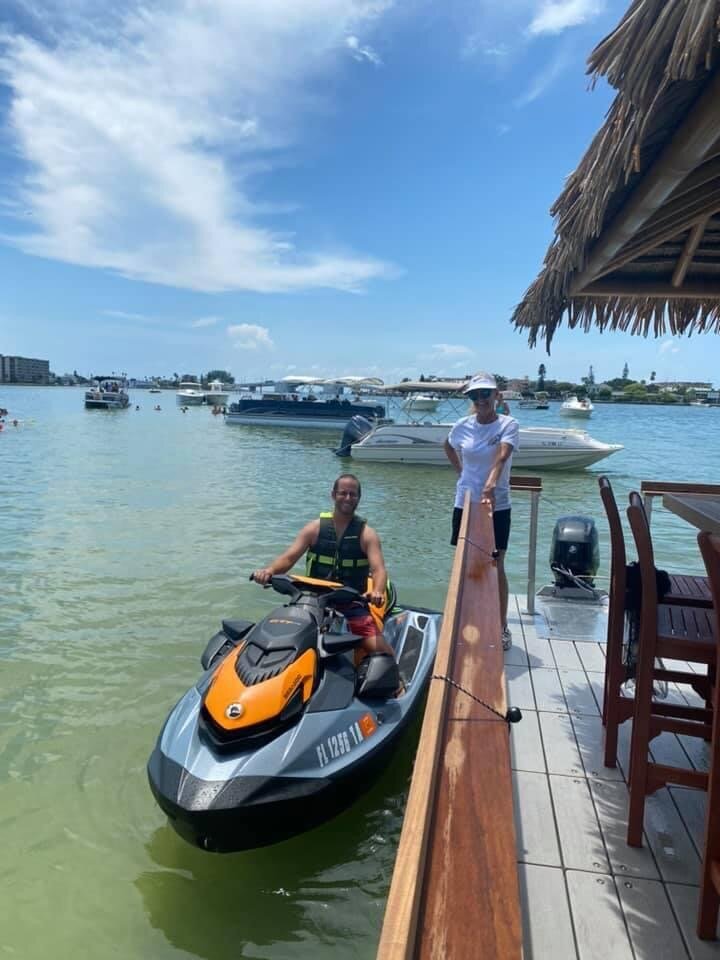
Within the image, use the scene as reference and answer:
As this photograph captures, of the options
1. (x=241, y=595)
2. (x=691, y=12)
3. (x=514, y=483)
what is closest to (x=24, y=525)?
(x=241, y=595)

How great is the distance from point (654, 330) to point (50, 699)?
547 cm

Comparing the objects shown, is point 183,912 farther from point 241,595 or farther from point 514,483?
point 241,595

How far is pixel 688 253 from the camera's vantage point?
3938 mm

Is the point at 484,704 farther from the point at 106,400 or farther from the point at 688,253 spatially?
the point at 106,400

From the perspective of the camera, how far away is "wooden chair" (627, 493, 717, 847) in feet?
7.32

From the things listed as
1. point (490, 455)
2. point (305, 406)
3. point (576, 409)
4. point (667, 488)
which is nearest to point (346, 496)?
point (490, 455)

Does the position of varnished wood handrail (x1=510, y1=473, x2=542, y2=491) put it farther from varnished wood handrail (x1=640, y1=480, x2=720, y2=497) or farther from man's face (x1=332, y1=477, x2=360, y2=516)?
man's face (x1=332, y1=477, x2=360, y2=516)

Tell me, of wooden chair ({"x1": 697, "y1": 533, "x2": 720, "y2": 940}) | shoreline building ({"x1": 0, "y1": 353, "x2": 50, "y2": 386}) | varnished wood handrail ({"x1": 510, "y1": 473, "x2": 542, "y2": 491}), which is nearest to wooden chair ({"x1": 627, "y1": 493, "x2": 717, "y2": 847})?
wooden chair ({"x1": 697, "y1": 533, "x2": 720, "y2": 940})

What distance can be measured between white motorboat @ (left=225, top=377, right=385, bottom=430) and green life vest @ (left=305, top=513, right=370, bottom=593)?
2747cm

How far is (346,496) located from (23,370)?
18747 cm

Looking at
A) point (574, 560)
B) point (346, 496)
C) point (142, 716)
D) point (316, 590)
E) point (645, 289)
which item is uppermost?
point (645, 289)

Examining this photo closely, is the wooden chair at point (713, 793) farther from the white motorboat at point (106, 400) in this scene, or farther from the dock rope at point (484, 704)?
the white motorboat at point (106, 400)

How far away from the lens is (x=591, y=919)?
223 centimetres

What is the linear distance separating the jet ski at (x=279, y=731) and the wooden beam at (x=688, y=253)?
9.11 ft
